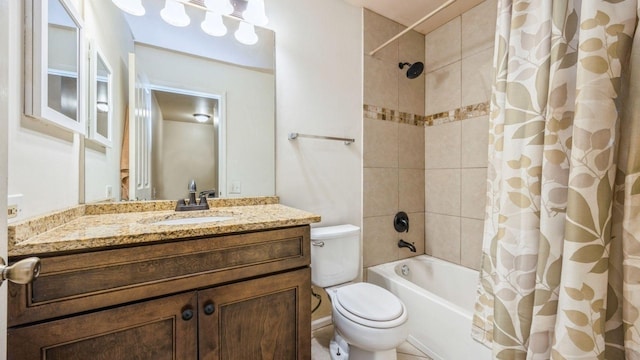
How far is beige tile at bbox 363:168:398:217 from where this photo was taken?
6.45 feet

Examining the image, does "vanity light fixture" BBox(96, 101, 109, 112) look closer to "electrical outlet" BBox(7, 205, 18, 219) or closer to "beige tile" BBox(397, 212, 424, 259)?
"electrical outlet" BBox(7, 205, 18, 219)

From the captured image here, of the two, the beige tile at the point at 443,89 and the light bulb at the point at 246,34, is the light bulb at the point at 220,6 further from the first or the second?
the beige tile at the point at 443,89

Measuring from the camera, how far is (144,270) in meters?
0.83

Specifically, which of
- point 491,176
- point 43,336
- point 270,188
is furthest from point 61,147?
point 491,176

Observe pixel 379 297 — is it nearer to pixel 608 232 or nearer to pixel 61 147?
pixel 608 232

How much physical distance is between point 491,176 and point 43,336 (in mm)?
1599

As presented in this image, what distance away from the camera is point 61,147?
1.01 meters

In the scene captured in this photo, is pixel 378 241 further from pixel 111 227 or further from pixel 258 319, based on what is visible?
pixel 111 227

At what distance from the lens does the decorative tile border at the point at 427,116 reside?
74.7 inches

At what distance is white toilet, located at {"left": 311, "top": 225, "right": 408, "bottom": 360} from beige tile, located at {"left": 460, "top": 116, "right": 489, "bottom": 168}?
1051mm

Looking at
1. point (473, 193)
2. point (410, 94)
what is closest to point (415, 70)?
point (410, 94)

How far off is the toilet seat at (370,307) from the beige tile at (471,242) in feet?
2.99

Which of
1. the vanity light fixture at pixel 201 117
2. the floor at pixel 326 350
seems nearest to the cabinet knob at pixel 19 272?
the vanity light fixture at pixel 201 117

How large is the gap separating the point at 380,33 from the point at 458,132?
0.99 metres
